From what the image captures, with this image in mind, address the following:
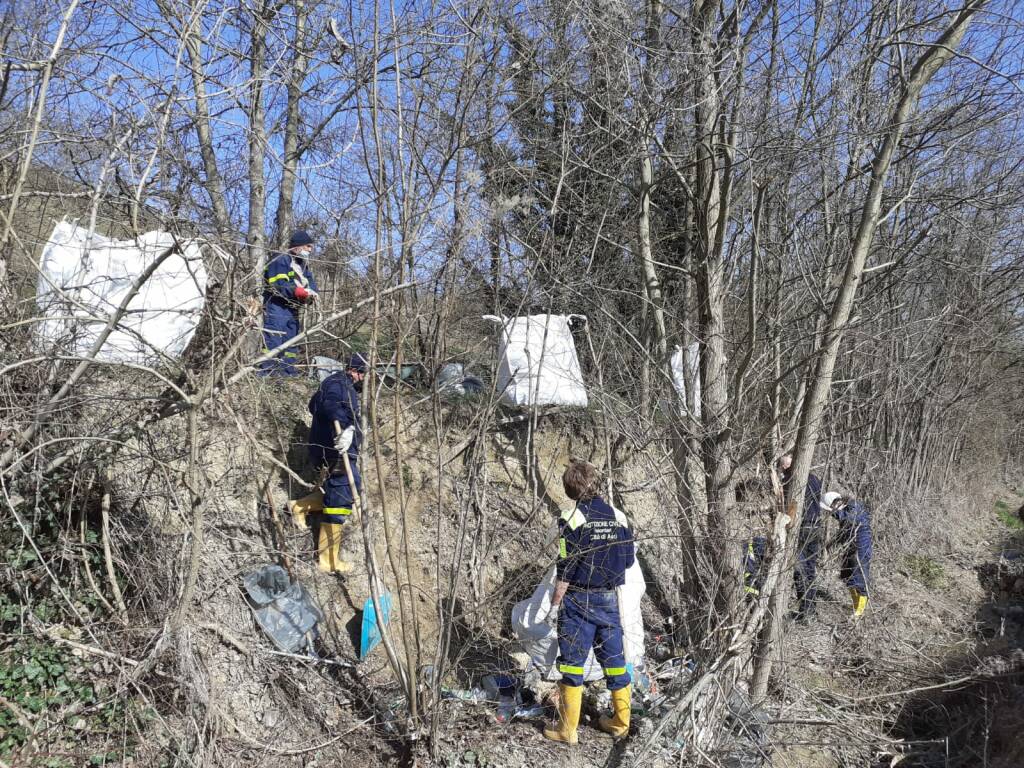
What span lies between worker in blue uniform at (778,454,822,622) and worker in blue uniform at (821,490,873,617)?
13 centimetres

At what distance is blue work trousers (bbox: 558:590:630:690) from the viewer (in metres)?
4.70

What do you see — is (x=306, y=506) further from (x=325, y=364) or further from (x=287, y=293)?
(x=287, y=293)

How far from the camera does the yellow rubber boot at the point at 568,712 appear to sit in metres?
4.72

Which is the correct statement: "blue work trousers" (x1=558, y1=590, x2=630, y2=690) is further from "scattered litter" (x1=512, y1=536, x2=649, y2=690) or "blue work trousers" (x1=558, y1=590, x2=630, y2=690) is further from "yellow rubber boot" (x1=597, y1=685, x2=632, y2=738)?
"scattered litter" (x1=512, y1=536, x2=649, y2=690)

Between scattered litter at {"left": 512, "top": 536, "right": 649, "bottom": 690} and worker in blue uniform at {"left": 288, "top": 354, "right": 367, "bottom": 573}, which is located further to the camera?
worker in blue uniform at {"left": 288, "top": 354, "right": 367, "bottom": 573}

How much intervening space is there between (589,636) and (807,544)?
1870 millimetres

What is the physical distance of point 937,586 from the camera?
9.10 m

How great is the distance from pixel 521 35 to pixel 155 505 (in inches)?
162

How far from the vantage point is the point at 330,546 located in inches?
218

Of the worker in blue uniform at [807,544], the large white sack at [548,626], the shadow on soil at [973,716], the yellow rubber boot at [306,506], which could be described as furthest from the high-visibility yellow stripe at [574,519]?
the shadow on soil at [973,716]

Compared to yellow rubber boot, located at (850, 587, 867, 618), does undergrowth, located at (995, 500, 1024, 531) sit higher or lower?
higher

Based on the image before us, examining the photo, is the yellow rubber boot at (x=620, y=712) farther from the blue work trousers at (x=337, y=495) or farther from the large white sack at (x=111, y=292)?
the large white sack at (x=111, y=292)

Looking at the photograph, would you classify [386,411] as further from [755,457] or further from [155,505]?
[755,457]

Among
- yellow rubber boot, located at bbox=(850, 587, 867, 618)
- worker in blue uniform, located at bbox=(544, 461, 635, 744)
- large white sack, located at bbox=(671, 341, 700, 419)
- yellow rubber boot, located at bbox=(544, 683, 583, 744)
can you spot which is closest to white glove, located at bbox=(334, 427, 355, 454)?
worker in blue uniform, located at bbox=(544, 461, 635, 744)
